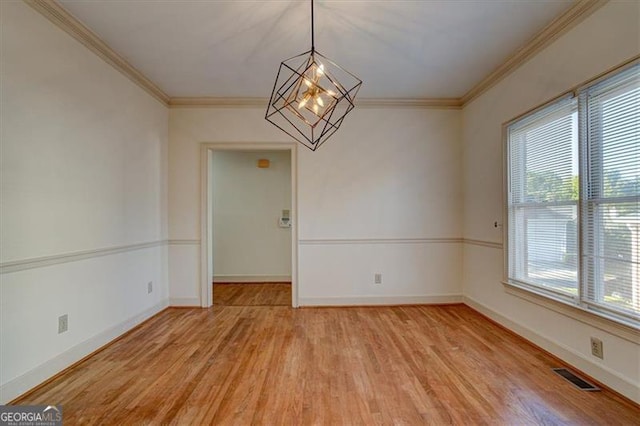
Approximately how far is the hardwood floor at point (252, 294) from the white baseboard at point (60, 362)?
1.20 metres

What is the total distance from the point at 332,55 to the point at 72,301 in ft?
9.94

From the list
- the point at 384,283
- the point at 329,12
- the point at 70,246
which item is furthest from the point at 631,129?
the point at 70,246

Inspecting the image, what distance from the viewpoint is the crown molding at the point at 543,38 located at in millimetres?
2033

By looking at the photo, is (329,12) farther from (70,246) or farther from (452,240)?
(452,240)

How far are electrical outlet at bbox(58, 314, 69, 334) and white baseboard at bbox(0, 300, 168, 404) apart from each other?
6.9 inches

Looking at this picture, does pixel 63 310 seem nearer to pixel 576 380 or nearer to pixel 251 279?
pixel 251 279

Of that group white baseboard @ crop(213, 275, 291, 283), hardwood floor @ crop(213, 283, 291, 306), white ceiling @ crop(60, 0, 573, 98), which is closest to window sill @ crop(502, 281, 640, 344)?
white ceiling @ crop(60, 0, 573, 98)

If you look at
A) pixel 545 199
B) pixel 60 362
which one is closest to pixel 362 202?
pixel 545 199

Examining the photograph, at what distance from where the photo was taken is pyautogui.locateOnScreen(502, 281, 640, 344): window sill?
1799 mm

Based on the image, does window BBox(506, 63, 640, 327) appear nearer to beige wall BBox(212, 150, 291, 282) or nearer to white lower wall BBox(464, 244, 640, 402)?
white lower wall BBox(464, 244, 640, 402)

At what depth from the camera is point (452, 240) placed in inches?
151

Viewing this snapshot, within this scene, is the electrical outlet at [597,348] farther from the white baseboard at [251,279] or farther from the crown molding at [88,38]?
the crown molding at [88,38]

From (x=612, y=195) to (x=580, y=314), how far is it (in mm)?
884

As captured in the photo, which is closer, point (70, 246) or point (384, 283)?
point (70, 246)
